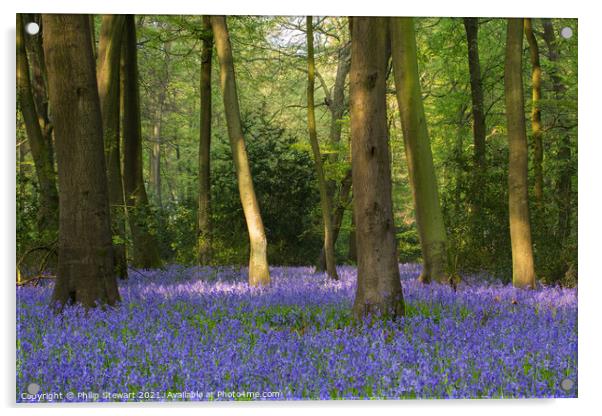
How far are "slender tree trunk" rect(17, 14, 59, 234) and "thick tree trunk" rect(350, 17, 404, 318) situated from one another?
5.01 m

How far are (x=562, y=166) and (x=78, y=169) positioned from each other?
300 inches

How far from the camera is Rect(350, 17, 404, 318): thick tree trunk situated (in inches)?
248

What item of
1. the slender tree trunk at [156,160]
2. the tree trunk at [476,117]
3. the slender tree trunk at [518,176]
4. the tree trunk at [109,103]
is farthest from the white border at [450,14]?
the slender tree trunk at [156,160]

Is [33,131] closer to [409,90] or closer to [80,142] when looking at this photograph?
[80,142]

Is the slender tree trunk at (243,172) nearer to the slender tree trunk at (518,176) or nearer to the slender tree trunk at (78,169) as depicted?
the slender tree trunk at (78,169)

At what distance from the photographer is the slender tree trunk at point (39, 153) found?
A: 917 cm

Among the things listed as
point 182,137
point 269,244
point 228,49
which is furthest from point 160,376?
point 182,137

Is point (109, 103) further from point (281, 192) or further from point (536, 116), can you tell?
point (281, 192)

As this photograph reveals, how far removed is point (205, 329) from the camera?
6066 millimetres

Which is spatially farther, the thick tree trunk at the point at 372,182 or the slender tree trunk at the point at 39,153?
the slender tree trunk at the point at 39,153

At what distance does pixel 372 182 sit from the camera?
248 inches

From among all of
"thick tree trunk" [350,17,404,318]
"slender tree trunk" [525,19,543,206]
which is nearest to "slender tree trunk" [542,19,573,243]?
"slender tree trunk" [525,19,543,206]

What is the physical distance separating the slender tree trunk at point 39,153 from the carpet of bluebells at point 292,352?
215 cm

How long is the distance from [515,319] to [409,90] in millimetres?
4802
